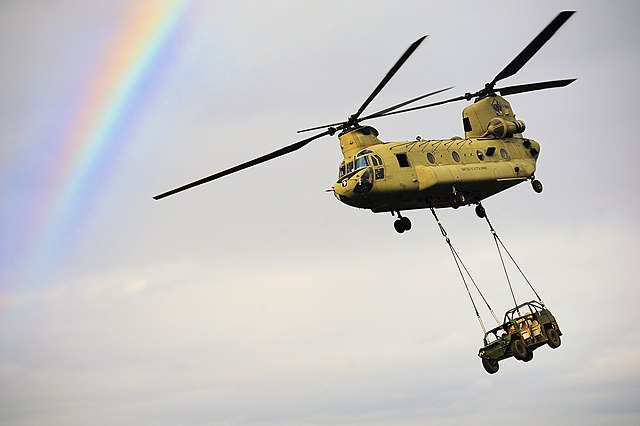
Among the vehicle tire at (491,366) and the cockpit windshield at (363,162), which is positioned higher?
the cockpit windshield at (363,162)

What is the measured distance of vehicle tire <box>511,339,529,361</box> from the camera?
4969cm

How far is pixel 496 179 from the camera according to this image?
5228cm

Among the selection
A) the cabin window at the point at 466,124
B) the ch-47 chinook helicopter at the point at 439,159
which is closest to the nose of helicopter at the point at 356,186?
the ch-47 chinook helicopter at the point at 439,159

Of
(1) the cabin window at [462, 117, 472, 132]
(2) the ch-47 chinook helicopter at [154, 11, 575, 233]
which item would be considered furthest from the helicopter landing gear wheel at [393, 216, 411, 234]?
(1) the cabin window at [462, 117, 472, 132]

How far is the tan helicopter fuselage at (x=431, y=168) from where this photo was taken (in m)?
49.1

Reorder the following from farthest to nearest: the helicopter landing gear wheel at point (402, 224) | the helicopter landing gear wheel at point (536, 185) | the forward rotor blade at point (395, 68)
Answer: the helicopter landing gear wheel at point (536, 185), the helicopter landing gear wheel at point (402, 224), the forward rotor blade at point (395, 68)

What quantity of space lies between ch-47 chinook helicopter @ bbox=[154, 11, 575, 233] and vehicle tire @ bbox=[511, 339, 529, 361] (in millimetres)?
7127

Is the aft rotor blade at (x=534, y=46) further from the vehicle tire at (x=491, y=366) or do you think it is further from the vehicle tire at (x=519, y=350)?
the vehicle tire at (x=491, y=366)

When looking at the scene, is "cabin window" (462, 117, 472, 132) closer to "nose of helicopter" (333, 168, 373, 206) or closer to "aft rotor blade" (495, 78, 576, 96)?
"aft rotor blade" (495, 78, 576, 96)

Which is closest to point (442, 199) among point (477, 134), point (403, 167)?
point (403, 167)

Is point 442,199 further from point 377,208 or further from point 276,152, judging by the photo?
point 276,152

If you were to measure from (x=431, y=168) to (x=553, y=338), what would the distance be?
31.8 feet

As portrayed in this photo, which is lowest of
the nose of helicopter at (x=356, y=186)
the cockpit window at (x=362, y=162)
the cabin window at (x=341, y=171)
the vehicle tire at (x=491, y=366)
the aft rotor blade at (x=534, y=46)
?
the vehicle tire at (x=491, y=366)

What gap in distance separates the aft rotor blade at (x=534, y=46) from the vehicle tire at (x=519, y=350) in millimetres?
13507
